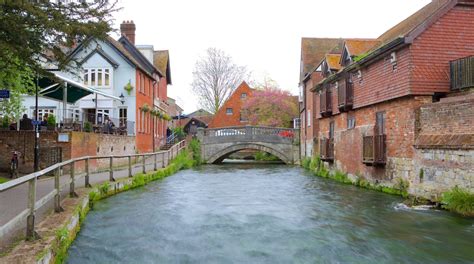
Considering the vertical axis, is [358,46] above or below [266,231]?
above

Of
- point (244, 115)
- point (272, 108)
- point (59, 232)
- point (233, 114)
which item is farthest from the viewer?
point (233, 114)

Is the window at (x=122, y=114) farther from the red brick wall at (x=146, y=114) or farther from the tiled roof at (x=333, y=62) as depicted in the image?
the tiled roof at (x=333, y=62)

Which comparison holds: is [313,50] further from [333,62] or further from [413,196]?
[413,196]

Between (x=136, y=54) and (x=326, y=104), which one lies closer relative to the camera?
(x=326, y=104)

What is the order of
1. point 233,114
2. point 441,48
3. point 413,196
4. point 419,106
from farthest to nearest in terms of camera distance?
point 233,114 < point 441,48 < point 419,106 < point 413,196

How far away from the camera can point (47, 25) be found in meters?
7.87

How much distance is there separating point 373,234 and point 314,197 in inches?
242

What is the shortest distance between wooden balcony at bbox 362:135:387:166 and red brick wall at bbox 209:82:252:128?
37.0 m

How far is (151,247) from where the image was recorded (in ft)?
26.9

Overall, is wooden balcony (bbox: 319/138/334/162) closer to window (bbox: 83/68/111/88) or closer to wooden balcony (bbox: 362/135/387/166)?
wooden balcony (bbox: 362/135/387/166)

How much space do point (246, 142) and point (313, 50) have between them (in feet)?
37.1

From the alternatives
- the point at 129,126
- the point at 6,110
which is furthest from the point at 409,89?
the point at 129,126

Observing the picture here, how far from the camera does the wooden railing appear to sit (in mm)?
36625

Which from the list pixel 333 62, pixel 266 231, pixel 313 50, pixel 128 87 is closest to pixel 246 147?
pixel 313 50
